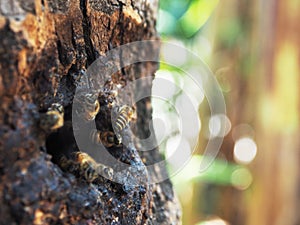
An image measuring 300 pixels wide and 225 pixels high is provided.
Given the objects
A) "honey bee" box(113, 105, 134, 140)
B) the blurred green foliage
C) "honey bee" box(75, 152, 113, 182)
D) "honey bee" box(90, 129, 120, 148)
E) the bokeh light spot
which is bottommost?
the bokeh light spot

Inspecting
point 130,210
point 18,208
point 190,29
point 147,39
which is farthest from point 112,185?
point 190,29

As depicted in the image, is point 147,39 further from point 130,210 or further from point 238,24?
point 238,24

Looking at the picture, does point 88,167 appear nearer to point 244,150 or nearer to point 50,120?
point 50,120

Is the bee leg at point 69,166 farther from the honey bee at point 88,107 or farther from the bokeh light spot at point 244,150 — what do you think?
the bokeh light spot at point 244,150

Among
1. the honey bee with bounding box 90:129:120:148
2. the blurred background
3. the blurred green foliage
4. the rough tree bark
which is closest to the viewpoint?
the rough tree bark

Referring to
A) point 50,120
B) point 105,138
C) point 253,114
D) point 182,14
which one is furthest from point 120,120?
point 253,114

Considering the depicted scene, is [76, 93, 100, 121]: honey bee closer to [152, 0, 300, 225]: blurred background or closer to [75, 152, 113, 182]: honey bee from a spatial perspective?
[75, 152, 113, 182]: honey bee

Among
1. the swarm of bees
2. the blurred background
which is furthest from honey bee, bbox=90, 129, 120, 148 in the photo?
the blurred background
